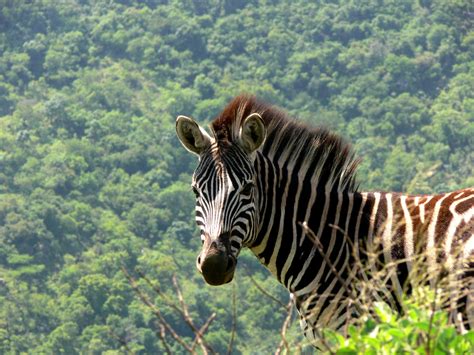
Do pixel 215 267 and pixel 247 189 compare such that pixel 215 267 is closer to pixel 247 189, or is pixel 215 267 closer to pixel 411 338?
pixel 247 189

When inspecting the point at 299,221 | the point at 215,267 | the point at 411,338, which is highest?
the point at 299,221

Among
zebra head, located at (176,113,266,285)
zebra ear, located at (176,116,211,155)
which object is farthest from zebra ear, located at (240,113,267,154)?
zebra ear, located at (176,116,211,155)

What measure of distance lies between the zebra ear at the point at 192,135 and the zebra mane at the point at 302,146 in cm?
9

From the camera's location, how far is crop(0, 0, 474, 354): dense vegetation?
8969 cm

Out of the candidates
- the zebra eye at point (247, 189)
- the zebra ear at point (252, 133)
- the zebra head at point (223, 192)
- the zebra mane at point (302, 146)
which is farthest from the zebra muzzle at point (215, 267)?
the zebra mane at point (302, 146)

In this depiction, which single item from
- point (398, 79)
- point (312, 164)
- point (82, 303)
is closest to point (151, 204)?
point (82, 303)

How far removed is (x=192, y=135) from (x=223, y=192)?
0.59 m

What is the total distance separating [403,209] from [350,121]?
4957 inches

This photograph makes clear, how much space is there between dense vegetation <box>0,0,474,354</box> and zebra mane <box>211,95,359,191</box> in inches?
2563

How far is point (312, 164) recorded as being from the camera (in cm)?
789

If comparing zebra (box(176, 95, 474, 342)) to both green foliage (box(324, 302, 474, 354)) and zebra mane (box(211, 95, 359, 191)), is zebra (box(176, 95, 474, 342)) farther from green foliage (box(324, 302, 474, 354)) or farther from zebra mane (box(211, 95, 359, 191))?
green foliage (box(324, 302, 474, 354))

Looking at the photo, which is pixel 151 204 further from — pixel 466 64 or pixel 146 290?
pixel 466 64

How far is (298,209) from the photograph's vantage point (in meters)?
7.71

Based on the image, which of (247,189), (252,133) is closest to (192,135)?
(252,133)
